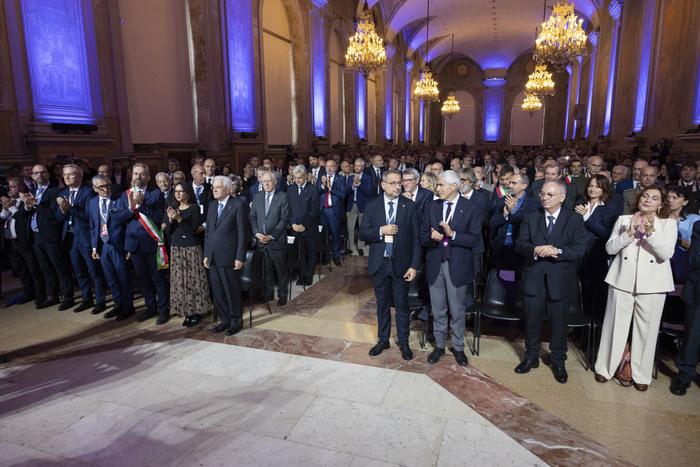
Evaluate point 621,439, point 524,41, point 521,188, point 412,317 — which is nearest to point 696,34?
point 521,188

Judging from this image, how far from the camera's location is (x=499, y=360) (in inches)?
169

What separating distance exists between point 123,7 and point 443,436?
388 inches

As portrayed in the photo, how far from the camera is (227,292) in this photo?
191 inches

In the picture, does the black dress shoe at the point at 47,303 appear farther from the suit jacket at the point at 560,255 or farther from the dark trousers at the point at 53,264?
the suit jacket at the point at 560,255

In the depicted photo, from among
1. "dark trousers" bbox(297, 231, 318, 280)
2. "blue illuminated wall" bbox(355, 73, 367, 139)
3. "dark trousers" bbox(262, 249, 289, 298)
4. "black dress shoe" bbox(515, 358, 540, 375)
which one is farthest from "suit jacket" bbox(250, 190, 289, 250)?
"blue illuminated wall" bbox(355, 73, 367, 139)

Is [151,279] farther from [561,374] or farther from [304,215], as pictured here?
[561,374]

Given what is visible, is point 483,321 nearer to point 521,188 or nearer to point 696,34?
point 521,188

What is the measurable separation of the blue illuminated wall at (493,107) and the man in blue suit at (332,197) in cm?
3258

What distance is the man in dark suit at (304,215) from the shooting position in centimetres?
632

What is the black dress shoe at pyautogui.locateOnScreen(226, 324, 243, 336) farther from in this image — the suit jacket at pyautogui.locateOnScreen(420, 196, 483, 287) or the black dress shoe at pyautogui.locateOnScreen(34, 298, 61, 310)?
the black dress shoe at pyautogui.locateOnScreen(34, 298, 61, 310)

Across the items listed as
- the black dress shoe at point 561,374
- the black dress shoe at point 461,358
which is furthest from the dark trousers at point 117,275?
the black dress shoe at point 561,374

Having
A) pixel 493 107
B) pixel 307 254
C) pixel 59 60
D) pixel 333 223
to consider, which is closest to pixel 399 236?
pixel 307 254

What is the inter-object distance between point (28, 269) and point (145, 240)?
235 centimetres

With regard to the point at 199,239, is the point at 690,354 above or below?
below
